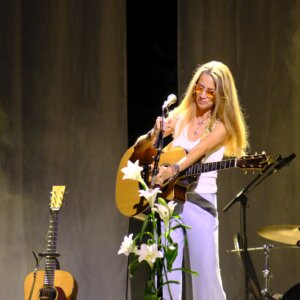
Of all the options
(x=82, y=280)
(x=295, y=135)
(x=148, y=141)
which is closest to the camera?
(x=148, y=141)

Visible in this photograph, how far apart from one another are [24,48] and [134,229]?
1613mm

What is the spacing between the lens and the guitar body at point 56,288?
4027 millimetres

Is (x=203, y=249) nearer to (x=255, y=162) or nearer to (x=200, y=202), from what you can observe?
(x=200, y=202)

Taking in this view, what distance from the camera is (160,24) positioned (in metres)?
4.67

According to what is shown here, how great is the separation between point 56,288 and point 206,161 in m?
1.40

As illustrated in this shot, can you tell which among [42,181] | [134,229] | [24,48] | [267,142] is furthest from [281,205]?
[24,48]

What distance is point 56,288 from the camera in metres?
4.07

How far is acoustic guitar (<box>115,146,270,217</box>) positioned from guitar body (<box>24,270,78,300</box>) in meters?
0.76

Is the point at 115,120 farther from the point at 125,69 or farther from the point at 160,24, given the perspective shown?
the point at 160,24

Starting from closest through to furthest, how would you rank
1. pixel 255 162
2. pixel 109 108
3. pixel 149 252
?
pixel 149 252
pixel 255 162
pixel 109 108

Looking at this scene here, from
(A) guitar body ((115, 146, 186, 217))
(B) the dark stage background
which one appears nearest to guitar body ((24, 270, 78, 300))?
(B) the dark stage background

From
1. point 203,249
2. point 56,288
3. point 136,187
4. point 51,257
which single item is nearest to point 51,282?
point 56,288

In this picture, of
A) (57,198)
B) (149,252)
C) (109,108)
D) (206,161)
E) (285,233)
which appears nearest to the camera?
(149,252)

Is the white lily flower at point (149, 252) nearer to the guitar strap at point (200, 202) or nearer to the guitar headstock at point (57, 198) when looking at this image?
the guitar strap at point (200, 202)
